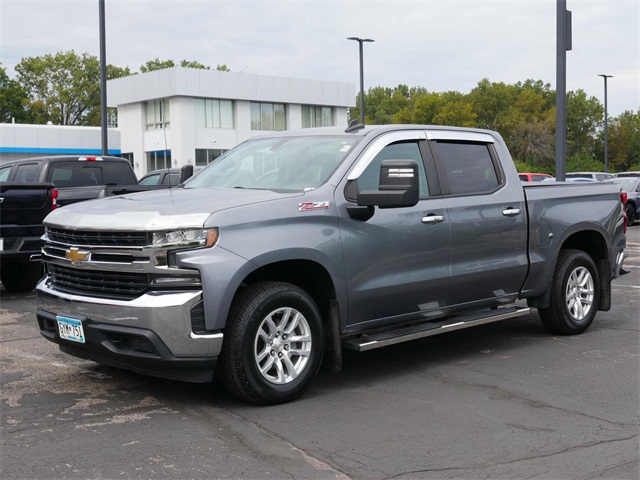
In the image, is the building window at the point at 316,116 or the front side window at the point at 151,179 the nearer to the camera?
the front side window at the point at 151,179

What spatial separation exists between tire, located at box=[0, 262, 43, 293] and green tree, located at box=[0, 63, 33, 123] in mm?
82512

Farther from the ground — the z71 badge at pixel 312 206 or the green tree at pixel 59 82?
the green tree at pixel 59 82

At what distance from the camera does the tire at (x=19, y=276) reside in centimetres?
1180

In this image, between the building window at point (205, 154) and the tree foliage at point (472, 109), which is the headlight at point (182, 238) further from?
the tree foliage at point (472, 109)

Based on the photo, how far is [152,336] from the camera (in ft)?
17.8

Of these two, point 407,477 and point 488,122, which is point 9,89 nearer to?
point 488,122

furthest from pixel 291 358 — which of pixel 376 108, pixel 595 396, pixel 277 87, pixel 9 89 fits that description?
pixel 376 108

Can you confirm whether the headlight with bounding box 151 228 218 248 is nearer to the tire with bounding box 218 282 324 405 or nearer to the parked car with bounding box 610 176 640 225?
the tire with bounding box 218 282 324 405

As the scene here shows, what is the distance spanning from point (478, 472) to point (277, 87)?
58.1 m

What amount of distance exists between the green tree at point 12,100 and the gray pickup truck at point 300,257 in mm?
88322

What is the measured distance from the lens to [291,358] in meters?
Answer: 6.00

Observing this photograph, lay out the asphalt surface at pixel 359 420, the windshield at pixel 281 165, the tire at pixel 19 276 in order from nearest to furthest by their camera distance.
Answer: the asphalt surface at pixel 359 420 → the windshield at pixel 281 165 → the tire at pixel 19 276

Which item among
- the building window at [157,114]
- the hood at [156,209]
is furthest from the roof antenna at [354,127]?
the building window at [157,114]

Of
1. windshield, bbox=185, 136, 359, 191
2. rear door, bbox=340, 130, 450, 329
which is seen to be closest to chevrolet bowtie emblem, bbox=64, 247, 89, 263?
windshield, bbox=185, 136, 359, 191
